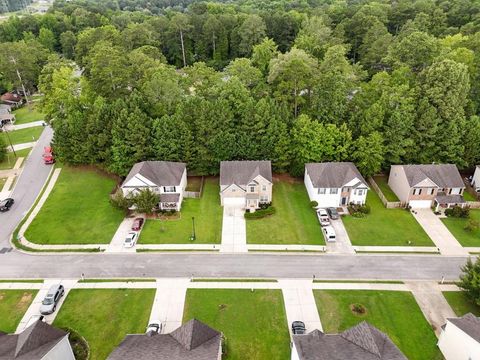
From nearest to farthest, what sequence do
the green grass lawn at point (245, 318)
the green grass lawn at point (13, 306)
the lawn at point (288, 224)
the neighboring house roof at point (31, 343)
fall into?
the neighboring house roof at point (31, 343), the green grass lawn at point (245, 318), the green grass lawn at point (13, 306), the lawn at point (288, 224)

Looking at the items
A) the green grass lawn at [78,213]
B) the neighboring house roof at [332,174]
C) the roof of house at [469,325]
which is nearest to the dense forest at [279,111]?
the neighboring house roof at [332,174]

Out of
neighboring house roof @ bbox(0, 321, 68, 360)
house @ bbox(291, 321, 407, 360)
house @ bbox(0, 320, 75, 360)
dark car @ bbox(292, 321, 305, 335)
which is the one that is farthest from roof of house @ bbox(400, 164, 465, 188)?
neighboring house roof @ bbox(0, 321, 68, 360)

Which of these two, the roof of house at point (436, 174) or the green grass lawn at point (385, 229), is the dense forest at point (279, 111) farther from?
the green grass lawn at point (385, 229)

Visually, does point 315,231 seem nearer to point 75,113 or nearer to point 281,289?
point 281,289

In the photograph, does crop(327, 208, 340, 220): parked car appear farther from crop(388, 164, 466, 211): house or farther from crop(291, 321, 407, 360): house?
crop(291, 321, 407, 360): house

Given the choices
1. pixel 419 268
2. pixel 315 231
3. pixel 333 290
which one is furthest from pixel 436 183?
pixel 333 290

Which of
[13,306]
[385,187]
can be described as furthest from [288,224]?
[13,306]

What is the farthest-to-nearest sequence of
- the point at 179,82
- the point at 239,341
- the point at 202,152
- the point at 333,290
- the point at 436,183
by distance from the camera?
the point at 179,82, the point at 202,152, the point at 436,183, the point at 333,290, the point at 239,341
